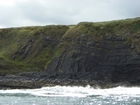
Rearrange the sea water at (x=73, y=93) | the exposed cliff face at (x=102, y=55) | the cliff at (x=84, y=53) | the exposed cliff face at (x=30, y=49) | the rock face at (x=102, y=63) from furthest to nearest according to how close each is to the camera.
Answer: the exposed cliff face at (x=30, y=49) → the cliff at (x=84, y=53) → the exposed cliff face at (x=102, y=55) → the rock face at (x=102, y=63) → the sea water at (x=73, y=93)

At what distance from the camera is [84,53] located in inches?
3529

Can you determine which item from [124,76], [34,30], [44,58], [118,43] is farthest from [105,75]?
[34,30]

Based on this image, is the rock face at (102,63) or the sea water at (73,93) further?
the rock face at (102,63)

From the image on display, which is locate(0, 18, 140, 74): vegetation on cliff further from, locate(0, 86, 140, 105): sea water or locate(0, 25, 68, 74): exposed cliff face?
locate(0, 86, 140, 105): sea water

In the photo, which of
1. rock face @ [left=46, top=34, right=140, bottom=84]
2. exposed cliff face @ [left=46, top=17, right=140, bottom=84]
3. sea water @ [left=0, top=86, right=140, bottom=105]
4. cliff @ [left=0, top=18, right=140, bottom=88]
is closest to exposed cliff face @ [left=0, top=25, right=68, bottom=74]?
cliff @ [left=0, top=18, right=140, bottom=88]

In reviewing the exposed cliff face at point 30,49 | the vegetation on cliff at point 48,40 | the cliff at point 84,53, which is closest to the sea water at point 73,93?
the cliff at point 84,53

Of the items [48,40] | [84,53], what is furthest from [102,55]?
[48,40]

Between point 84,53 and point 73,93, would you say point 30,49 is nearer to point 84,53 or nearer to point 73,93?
point 84,53

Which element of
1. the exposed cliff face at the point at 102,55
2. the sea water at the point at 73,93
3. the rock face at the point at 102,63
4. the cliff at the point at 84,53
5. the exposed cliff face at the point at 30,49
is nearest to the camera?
the sea water at the point at 73,93

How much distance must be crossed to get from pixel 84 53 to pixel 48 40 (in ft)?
92.6

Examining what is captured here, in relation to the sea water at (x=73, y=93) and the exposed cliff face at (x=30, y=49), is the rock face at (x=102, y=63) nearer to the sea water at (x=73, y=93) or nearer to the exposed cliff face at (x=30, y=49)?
the sea water at (x=73, y=93)

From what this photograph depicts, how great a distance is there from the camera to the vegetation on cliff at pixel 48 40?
303ft

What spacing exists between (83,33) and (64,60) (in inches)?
486

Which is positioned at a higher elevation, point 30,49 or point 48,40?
point 48,40
